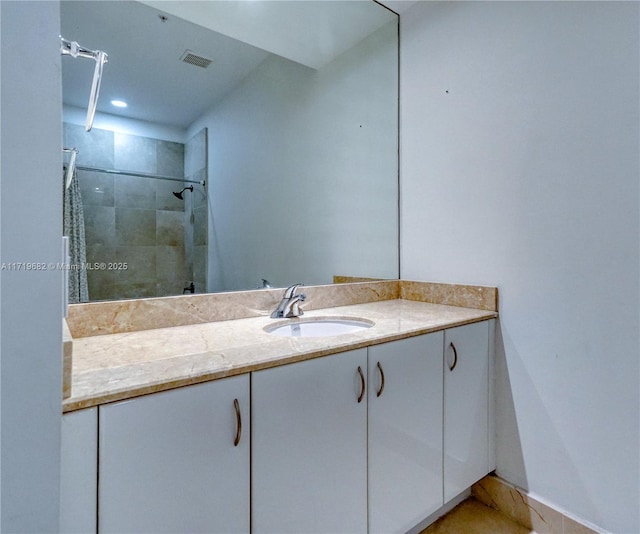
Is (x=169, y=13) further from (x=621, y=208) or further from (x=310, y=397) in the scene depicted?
(x=621, y=208)

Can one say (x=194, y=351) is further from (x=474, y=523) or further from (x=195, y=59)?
(x=474, y=523)

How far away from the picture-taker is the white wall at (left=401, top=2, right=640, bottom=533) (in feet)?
4.20

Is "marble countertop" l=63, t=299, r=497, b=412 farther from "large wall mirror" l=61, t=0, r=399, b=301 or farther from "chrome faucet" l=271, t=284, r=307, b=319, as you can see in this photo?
"large wall mirror" l=61, t=0, r=399, b=301

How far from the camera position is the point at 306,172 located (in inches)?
74.9

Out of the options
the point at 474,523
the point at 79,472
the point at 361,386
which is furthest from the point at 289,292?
the point at 474,523

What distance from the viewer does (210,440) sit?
849mm

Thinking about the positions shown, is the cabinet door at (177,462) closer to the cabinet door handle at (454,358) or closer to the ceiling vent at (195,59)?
the cabinet door handle at (454,358)

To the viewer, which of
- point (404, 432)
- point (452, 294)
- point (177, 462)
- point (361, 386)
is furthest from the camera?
point (452, 294)

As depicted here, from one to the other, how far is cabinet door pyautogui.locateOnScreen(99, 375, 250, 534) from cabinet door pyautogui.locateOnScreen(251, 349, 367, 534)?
51 millimetres

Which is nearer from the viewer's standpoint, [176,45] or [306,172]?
[176,45]

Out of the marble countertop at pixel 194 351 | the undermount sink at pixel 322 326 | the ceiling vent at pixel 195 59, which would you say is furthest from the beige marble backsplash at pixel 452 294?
the ceiling vent at pixel 195 59

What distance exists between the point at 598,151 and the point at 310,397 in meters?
1.35

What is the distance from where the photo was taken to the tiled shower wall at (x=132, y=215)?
1229 mm

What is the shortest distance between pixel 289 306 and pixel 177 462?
2.64 ft
